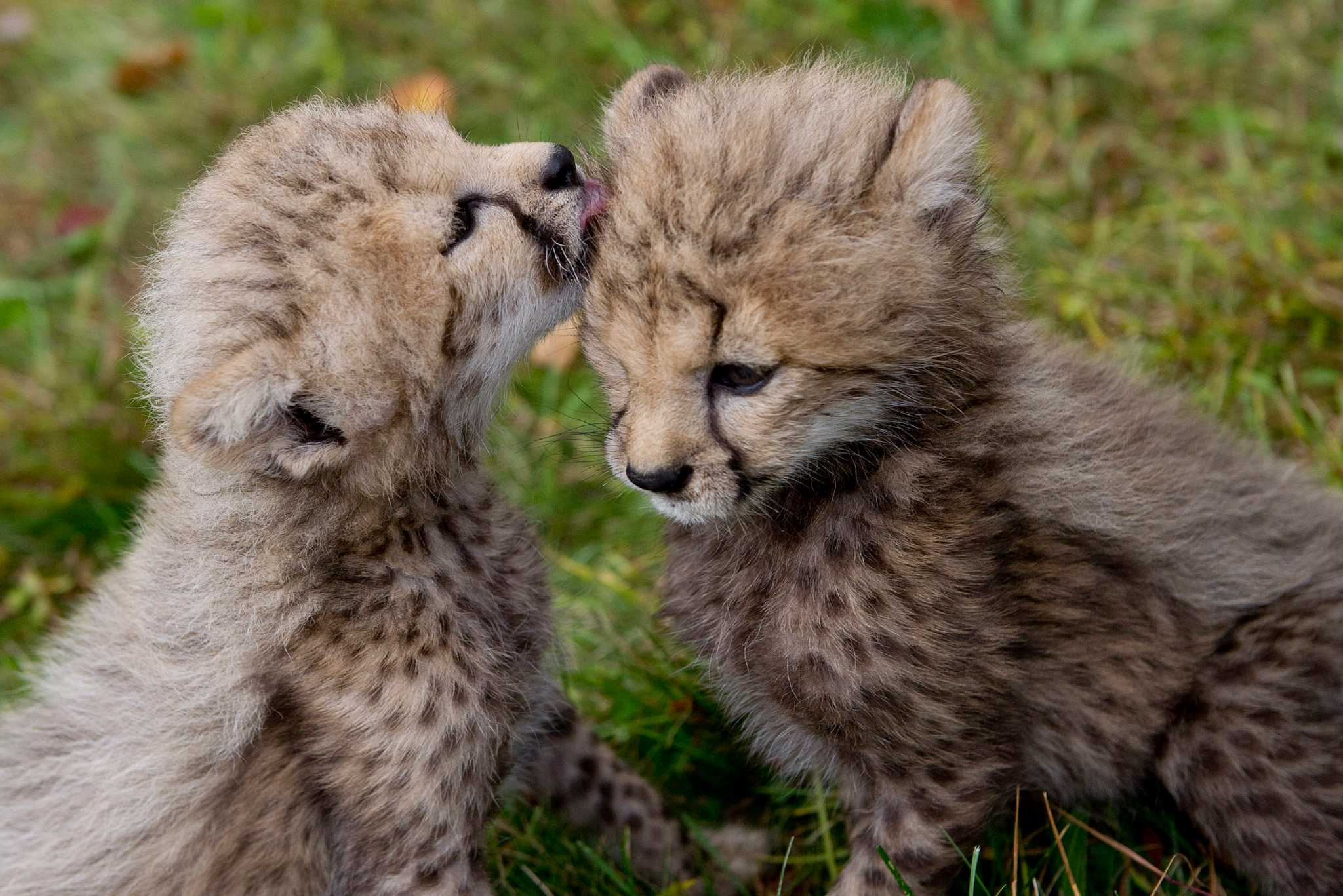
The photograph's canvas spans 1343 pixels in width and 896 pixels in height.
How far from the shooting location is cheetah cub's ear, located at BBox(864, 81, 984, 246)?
2650 mm

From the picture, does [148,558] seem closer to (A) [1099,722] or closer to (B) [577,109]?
(A) [1099,722]

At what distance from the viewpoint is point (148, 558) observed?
131 inches

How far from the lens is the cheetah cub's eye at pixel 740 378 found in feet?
8.68

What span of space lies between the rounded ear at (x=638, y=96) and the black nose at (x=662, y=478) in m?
0.91

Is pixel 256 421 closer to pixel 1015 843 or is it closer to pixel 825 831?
pixel 825 831

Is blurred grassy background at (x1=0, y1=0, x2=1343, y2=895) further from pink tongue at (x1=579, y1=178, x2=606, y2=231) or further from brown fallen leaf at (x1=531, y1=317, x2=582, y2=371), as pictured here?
pink tongue at (x1=579, y1=178, x2=606, y2=231)

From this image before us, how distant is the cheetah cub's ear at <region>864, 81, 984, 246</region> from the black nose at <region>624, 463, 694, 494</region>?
0.73 metres

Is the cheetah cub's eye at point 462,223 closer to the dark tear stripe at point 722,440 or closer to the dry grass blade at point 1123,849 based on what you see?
the dark tear stripe at point 722,440

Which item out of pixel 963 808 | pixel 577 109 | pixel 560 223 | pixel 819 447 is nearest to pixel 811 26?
pixel 577 109

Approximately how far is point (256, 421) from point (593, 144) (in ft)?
4.53

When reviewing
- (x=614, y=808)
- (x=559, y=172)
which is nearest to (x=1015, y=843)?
(x=614, y=808)

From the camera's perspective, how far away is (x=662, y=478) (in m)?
2.72

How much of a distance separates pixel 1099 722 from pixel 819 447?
114cm

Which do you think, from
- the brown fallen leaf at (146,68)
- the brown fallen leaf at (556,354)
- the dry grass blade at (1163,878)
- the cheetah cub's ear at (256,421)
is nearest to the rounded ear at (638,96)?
the cheetah cub's ear at (256,421)
